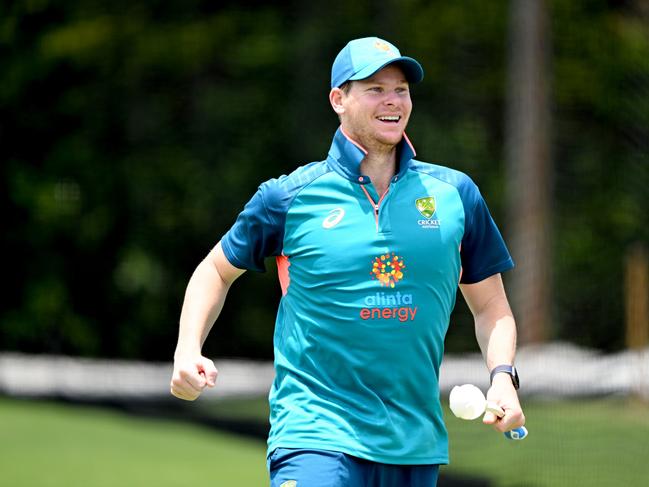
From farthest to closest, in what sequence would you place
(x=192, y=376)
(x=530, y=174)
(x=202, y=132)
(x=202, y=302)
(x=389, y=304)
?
(x=202, y=132)
(x=530, y=174)
(x=202, y=302)
(x=389, y=304)
(x=192, y=376)

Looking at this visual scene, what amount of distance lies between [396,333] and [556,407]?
8516 mm

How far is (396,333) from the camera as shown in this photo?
13.1ft

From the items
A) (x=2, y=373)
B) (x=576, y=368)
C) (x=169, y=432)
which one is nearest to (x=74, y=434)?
(x=169, y=432)

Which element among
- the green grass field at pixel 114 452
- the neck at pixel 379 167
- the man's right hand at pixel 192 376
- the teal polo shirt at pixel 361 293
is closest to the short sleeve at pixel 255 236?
the teal polo shirt at pixel 361 293

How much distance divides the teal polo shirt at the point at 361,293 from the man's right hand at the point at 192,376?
0.30 m

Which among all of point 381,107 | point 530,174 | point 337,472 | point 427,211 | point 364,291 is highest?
point 530,174

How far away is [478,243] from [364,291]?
442 millimetres

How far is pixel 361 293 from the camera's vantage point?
4.03 metres

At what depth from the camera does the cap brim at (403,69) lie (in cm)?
408

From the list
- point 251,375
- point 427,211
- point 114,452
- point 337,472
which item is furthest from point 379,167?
point 251,375

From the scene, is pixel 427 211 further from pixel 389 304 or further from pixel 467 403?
pixel 467 403

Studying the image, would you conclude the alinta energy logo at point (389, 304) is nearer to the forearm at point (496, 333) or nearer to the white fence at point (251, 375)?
the forearm at point (496, 333)

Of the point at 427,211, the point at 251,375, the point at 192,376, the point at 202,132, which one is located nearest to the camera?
the point at 192,376

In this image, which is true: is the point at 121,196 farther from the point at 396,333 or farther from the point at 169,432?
the point at 396,333
